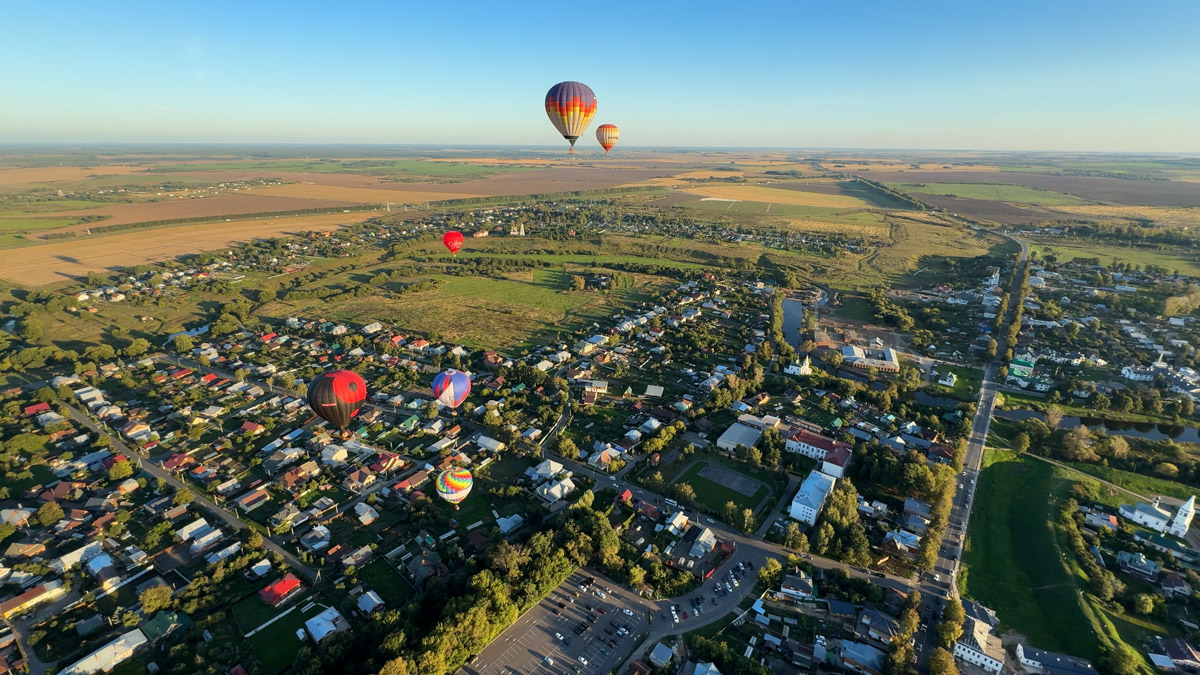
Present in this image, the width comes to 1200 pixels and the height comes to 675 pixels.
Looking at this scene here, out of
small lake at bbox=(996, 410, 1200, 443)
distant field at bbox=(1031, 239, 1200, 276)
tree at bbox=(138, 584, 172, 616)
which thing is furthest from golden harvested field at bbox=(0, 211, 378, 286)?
distant field at bbox=(1031, 239, 1200, 276)

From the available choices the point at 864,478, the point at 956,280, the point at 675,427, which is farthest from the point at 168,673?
the point at 956,280

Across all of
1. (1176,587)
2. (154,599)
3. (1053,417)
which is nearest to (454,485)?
(154,599)

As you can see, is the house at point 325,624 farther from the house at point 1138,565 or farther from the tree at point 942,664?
the house at point 1138,565

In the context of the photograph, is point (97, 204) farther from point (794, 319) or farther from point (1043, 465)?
point (1043, 465)

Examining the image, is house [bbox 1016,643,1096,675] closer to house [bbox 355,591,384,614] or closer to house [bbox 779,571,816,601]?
house [bbox 779,571,816,601]

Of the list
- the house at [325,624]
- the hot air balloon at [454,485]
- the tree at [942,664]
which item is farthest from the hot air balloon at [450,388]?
the tree at [942,664]

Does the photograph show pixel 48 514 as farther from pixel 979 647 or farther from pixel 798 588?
pixel 979 647
